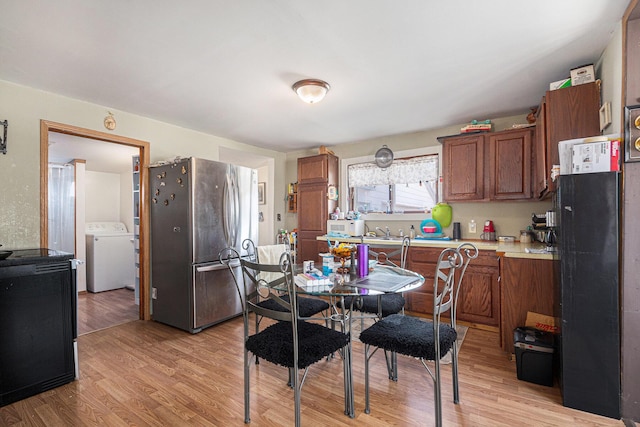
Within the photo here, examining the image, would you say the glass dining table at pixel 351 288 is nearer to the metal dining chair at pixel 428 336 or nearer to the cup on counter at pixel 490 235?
the metal dining chair at pixel 428 336

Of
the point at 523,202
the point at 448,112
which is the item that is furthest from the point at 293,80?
the point at 523,202

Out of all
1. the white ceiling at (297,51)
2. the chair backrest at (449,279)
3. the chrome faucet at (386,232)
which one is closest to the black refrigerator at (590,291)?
the chair backrest at (449,279)

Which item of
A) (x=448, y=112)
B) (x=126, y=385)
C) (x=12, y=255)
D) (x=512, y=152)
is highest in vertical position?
(x=448, y=112)

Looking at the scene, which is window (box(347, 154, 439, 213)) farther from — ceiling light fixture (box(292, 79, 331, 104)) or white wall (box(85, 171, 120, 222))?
white wall (box(85, 171, 120, 222))

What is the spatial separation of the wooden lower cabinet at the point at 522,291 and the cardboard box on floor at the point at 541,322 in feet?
0.10

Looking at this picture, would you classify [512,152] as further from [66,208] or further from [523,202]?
[66,208]

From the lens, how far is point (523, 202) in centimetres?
351

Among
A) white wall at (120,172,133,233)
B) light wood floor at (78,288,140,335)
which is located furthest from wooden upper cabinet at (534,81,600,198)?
white wall at (120,172,133,233)

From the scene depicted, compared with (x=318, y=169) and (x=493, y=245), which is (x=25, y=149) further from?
(x=493, y=245)

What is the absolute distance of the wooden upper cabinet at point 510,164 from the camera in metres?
3.27

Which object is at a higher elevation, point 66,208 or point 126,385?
point 66,208

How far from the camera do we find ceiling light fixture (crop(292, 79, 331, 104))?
2.58 m

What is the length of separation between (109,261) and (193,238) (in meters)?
2.81

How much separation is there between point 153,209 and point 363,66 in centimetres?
275
